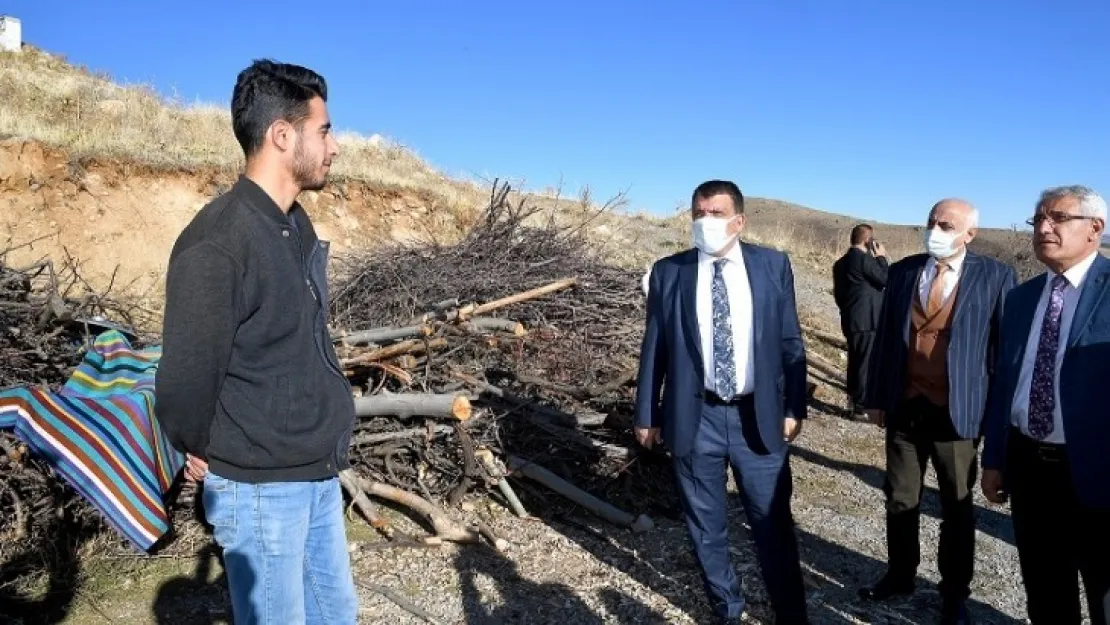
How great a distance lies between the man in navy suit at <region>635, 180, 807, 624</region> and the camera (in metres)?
3.25

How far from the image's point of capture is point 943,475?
3.55 meters

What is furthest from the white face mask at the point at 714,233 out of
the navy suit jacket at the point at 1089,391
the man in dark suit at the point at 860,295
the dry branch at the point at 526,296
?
the man in dark suit at the point at 860,295

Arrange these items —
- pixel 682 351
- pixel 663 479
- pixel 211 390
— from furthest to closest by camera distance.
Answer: pixel 663 479 < pixel 682 351 < pixel 211 390

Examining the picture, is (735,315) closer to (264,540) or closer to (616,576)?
(616,576)

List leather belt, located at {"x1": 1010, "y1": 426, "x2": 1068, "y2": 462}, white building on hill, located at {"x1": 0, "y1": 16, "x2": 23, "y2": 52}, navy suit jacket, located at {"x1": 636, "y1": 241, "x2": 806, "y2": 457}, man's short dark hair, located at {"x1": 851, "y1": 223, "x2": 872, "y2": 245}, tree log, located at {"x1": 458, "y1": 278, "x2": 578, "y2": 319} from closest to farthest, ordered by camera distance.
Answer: leather belt, located at {"x1": 1010, "y1": 426, "x2": 1068, "y2": 462}, navy suit jacket, located at {"x1": 636, "y1": 241, "x2": 806, "y2": 457}, tree log, located at {"x1": 458, "y1": 278, "x2": 578, "y2": 319}, man's short dark hair, located at {"x1": 851, "y1": 223, "x2": 872, "y2": 245}, white building on hill, located at {"x1": 0, "y1": 16, "x2": 23, "y2": 52}

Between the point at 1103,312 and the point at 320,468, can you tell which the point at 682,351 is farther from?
the point at 320,468

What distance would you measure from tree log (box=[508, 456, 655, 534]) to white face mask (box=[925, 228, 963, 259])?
7.39 ft

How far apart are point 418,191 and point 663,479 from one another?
9238 mm

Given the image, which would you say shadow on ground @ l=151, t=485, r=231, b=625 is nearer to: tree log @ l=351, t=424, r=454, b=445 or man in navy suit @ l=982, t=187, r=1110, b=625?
tree log @ l=351, t=424, r=454, b=445

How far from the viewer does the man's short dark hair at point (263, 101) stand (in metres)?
1.92

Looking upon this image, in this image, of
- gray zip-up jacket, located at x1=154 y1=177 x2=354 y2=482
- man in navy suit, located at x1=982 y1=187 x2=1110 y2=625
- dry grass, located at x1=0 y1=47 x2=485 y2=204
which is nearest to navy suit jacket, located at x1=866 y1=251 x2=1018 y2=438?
man in navy suit, located at x1=982 y1=187 x2=1110 y2=625

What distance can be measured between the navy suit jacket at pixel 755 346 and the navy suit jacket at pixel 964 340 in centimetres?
60

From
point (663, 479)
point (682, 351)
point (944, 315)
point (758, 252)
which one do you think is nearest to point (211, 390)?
point (682, 351)

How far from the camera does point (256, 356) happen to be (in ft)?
6.02
